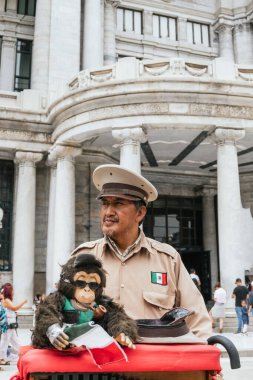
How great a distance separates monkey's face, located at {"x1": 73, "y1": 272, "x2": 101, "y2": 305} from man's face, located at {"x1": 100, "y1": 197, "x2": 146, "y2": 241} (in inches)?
19.6

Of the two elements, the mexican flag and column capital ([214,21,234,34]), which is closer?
the mexican flag

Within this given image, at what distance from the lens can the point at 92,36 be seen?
81.9ft

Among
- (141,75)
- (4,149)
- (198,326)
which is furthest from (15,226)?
(198,326)

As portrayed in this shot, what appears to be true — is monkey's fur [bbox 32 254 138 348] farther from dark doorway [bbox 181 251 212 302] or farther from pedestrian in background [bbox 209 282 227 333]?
dark doorway [bbox 181 251 212 302]

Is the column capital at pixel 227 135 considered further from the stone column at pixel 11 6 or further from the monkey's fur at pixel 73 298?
the stone column at pixel 11 6

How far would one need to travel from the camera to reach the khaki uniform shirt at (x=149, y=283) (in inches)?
103

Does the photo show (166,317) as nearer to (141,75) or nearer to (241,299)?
(241,299)

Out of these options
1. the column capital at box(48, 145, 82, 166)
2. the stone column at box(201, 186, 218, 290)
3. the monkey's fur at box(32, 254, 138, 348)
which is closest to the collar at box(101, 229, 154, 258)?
the monkey's fur at box(32, 254, 138, 348)

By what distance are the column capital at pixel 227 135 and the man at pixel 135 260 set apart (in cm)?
1393

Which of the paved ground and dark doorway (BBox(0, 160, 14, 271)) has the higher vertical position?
dark doorway (BBox(0, 160, 14, 271))

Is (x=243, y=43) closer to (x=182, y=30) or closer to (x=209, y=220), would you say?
(x=182, y=30)

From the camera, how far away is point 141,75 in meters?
16.4

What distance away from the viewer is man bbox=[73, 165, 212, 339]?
2627 mm

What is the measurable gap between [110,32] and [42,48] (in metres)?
6.04
